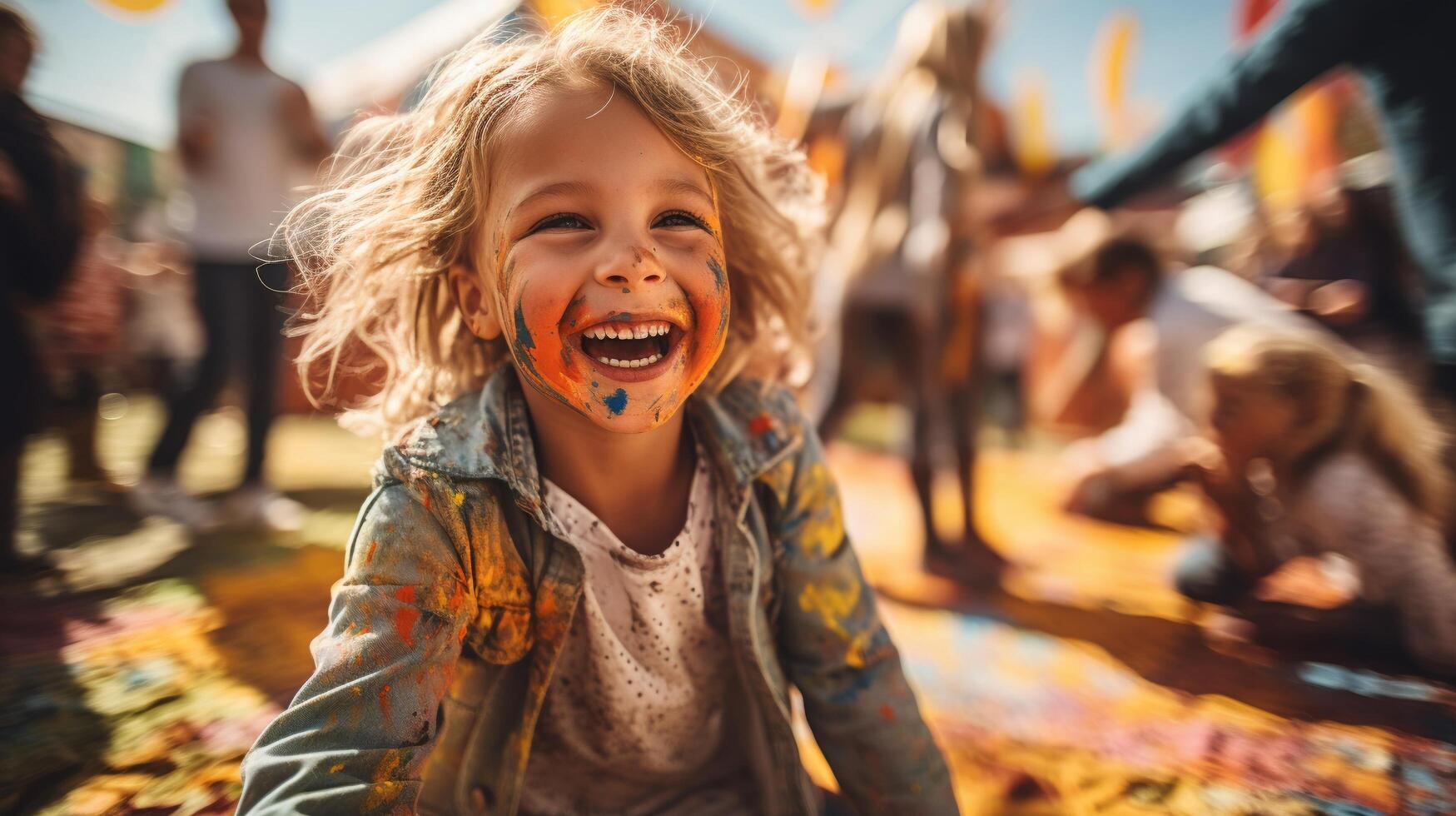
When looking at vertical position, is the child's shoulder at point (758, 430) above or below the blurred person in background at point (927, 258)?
below

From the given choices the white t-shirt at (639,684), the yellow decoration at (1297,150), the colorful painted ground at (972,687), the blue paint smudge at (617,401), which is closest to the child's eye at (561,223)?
the blue paint smudge at (617,401)

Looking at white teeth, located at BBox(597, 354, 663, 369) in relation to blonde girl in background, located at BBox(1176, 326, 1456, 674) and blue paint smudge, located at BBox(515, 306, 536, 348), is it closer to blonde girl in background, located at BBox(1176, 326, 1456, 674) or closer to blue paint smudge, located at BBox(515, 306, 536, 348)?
blue paint smudge, located at BBox(515, 306, 536, 348)

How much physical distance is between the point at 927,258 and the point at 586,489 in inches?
61.5

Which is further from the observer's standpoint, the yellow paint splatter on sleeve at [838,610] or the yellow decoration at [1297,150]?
the yellow decoration at [1297,150]

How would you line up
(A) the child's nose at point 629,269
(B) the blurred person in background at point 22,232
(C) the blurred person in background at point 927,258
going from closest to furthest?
(A) the child's nose at point 629,269, (B) the blurred person in background at point 22,232, (C) the blurred person in background at point 927,258

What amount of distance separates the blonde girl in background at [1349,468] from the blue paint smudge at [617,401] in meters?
1.51

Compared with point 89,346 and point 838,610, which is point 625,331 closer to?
point 838,610

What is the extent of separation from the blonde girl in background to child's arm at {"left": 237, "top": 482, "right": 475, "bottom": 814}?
1.74m

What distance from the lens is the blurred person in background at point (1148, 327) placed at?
2.62 meters

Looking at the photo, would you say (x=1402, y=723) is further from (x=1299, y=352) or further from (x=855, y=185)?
(x=855, y=185)

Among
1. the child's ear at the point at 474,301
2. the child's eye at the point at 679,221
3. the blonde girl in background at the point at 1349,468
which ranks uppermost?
the child's eye at the point at 679,221

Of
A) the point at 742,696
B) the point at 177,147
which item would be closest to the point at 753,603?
the point at 742,696

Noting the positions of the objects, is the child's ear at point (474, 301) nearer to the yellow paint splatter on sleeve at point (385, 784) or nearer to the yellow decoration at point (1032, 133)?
the yellow paint splatter on sleeve at point (385, 784)

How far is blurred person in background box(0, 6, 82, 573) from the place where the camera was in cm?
165
